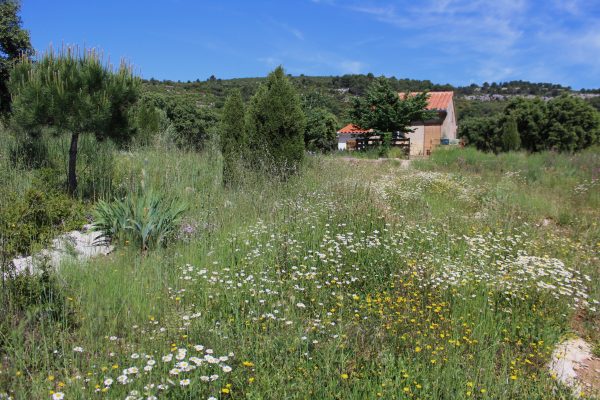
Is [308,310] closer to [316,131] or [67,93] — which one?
[67,93]

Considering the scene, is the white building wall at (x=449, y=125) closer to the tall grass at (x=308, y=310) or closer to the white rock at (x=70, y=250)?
the tall grass at (x=308, y=310)

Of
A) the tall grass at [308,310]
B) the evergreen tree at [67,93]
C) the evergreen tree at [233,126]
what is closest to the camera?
the tall grass at [308,310]

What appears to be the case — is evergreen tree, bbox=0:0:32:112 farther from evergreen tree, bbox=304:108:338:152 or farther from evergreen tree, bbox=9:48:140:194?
evergreen tree, bbox=304:108:338:152

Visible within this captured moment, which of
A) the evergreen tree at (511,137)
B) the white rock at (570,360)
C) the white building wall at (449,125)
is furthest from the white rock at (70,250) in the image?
the white building wall at (449,125)

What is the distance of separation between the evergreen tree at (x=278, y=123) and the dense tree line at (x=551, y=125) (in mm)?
22049

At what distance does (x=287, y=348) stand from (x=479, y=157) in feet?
50.9

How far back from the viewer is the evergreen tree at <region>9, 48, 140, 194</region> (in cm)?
590

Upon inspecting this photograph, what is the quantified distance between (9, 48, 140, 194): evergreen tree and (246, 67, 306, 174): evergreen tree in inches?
114

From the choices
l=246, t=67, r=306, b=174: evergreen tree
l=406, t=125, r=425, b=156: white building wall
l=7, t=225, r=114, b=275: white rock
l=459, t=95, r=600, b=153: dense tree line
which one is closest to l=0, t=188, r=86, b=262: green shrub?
l=7, t=225, r=114, b=275: white rock

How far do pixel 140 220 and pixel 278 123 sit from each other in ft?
14.4

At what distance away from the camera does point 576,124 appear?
28.3 metres

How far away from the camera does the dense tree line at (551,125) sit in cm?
2739

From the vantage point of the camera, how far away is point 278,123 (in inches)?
340

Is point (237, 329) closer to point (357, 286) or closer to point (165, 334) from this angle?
point (165, 334)
